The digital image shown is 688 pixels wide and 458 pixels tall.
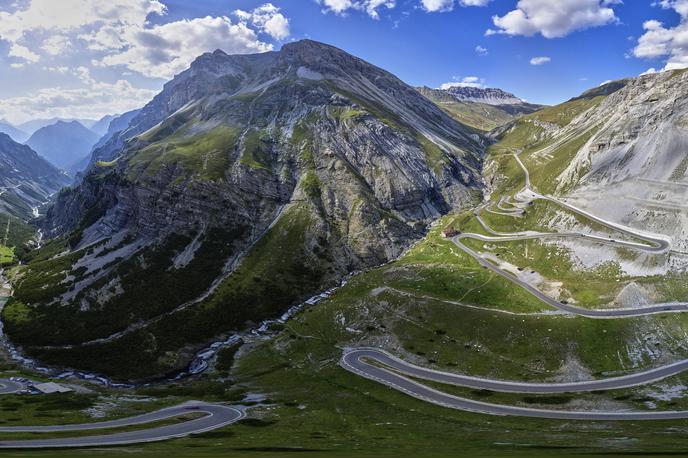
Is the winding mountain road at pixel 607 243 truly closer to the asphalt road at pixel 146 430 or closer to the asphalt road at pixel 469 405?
the asphalt road at pixel 469 405

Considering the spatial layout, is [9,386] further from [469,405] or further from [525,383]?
[525,383]

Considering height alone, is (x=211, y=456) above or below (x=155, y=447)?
above

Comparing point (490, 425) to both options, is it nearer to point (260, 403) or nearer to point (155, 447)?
point (260, 403)

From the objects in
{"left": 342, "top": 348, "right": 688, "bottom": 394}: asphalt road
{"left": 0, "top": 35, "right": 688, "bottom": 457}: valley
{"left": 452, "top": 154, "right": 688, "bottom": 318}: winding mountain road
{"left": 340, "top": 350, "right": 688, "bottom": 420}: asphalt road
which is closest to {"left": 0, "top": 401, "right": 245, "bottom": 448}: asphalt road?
{"left": 0, "top": 35, "right": 688, "bottom": 457}: valley

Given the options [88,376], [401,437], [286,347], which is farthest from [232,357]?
[401,437]

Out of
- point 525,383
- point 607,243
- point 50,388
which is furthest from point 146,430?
point 607,243

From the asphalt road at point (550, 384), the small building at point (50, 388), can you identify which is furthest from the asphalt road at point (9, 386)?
the asphalt road at point (550, 384)

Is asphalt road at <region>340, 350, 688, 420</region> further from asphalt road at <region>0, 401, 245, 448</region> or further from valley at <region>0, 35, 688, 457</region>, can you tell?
asphalt road at <region>0, 401, 245, 448</region>
